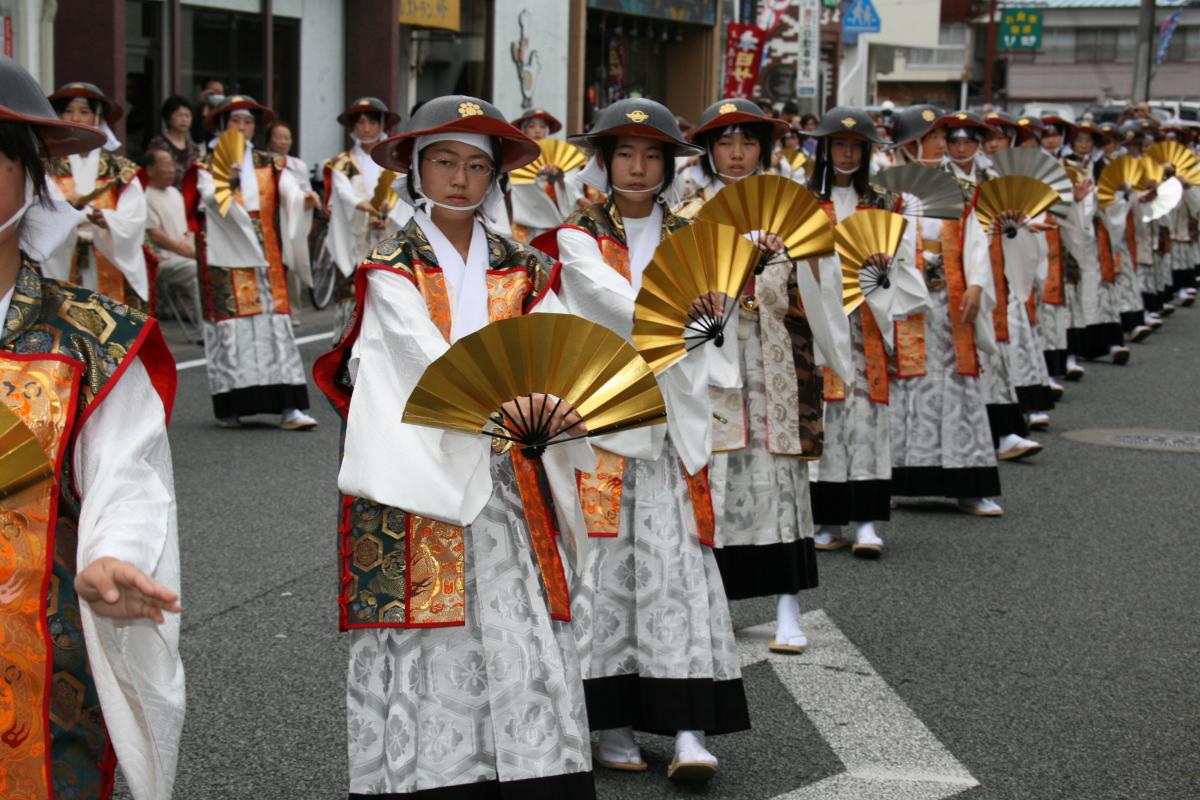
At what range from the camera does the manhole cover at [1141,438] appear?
34.4ft

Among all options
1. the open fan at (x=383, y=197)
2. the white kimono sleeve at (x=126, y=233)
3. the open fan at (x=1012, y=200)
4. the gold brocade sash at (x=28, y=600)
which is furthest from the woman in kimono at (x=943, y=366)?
the gold brocade sash at (x=28, y=600)

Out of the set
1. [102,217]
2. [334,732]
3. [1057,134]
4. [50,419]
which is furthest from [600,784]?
[1057,134]

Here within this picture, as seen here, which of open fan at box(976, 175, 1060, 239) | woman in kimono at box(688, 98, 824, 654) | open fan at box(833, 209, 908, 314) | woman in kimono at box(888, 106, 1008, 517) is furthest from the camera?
open fan at box(976, 175, 1060, 239)

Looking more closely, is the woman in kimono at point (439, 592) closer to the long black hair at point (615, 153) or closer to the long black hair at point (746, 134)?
the long black hair at point (615, 153)

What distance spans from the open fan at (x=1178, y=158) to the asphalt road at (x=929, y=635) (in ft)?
26.3

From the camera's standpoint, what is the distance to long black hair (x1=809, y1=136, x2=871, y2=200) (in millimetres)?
6762

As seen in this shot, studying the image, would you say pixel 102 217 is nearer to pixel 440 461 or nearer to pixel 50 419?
pixel 440 461

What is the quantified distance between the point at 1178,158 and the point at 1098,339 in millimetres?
3533

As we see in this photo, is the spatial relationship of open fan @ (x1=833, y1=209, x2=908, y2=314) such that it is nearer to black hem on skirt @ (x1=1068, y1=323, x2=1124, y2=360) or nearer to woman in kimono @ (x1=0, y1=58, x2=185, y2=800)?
woman in kimono @ (x1=0, y1=58, x2=185, y2=800)

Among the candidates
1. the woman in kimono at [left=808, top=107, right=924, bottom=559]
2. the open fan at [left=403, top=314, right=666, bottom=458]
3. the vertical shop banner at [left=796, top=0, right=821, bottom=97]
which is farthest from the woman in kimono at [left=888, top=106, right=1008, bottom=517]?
the vertical shop banner at [left=796, top=0, right=821, bottom=97]

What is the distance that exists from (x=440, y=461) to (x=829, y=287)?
2.45 meters

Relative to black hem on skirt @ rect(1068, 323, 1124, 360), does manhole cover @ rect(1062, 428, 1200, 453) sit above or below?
below

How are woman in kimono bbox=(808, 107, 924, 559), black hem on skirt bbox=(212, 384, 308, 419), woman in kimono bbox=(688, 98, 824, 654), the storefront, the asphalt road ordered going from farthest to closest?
the storefront < black hem on skirt bbox=(212, 384, 308, 419) < woman in kimono bbox=(808, 107, 924, 559) < woman in kimono bbox=(688, 98, 824, 654) < the asphalt road

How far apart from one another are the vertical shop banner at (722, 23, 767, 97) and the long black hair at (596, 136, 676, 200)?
21273mm
